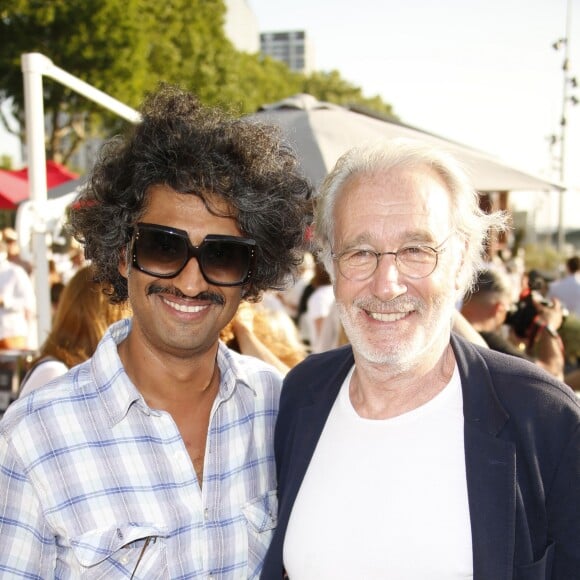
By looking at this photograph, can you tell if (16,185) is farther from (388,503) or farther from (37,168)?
(388,503)

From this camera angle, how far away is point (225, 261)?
197cm

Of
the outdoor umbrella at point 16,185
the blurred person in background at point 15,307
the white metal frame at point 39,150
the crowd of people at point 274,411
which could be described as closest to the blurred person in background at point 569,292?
the outdoor umbrella at point 16,185

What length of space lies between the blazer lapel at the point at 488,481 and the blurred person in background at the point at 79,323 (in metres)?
1.74

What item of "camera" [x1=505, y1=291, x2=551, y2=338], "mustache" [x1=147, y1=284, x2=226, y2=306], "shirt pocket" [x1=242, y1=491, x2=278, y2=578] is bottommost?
"shirt pocket" [x1=242, y1=491, x2=278, y2=578]

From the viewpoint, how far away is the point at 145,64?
923 inches

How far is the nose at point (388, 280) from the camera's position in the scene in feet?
6.36

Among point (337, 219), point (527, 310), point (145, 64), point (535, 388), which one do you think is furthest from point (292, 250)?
point (145, 64)

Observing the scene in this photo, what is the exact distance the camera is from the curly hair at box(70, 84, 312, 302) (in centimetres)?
205

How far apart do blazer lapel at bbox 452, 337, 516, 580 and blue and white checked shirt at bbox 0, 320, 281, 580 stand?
67cm

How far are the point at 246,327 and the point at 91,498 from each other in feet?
6.40

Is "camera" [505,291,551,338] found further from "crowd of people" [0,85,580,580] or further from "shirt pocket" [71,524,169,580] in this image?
"shirt pocket" [71,524,169,580]

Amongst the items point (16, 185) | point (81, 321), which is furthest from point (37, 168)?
point (16, 185)

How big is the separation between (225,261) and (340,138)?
259 centimetres

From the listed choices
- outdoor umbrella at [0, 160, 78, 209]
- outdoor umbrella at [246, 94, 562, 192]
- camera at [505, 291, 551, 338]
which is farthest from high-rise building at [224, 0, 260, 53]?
camera at [505, 291, 551, 338]
